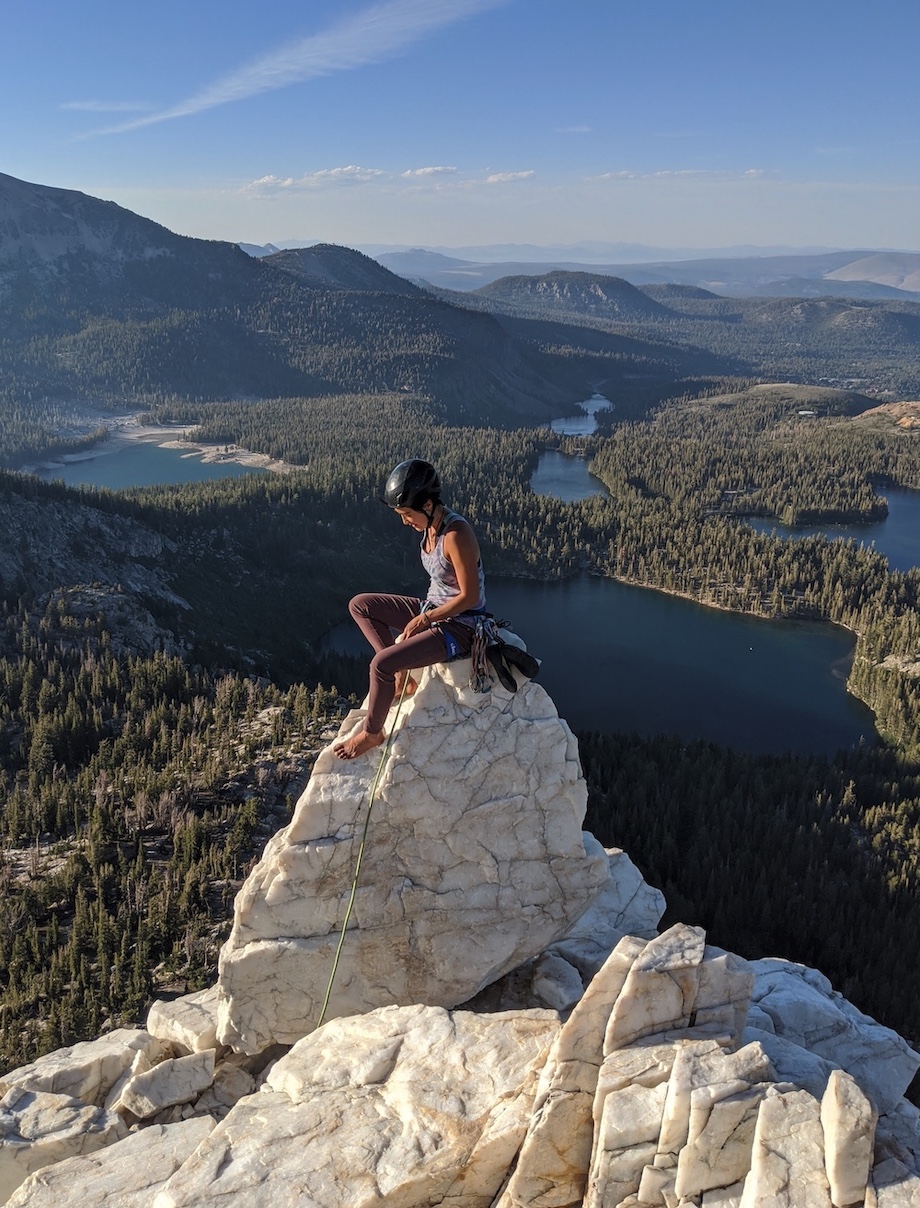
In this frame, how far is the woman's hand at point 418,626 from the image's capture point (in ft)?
49.8

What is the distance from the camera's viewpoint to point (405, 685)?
16.2m

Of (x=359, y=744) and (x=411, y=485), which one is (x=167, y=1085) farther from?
(x=411, y=485)

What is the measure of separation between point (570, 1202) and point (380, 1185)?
102 inches

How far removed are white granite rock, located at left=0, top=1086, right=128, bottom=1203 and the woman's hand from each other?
36.0 ft

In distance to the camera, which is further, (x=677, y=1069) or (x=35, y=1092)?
(x=35, y=1092)

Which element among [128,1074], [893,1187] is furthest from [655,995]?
[128,1074]

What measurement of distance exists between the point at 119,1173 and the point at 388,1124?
4.70 meters

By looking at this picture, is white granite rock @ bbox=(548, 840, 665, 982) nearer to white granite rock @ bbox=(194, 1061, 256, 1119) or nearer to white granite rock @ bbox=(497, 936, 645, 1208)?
white granite rock @ bbox=(497, 936, 645, 1208)

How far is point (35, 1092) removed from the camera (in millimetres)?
17016

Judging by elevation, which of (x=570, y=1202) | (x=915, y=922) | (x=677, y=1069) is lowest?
(x=915, y=922)

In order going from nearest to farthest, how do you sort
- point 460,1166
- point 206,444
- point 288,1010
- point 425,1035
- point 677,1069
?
point 677,1069 < point 460,1166 < point 425,1035 < point 288,1010 < point 206,444

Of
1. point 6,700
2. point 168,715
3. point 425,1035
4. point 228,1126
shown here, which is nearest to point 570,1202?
point 425,1035

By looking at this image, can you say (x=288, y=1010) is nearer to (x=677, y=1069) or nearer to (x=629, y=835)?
(x=677, y=1069)

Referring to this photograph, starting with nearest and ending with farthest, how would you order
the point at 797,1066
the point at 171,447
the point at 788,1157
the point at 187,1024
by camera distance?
the point at 788,1157 < the point at 797,1066 < the point at 187,1024 < the point at 171,447
